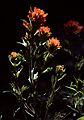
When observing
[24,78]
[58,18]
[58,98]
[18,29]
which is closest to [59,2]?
[58,18]

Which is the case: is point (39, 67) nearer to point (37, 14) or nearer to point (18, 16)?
point (37, 14)

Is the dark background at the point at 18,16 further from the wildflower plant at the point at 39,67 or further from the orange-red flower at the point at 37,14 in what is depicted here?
the orange-red flower at the point at 37,14

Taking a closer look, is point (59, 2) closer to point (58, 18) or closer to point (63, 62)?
point (58, 18)

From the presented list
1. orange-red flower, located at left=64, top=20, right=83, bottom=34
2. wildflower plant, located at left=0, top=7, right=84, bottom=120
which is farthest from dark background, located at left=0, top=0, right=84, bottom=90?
orange-red flower, located at left=64, top=20, right=83, bottom=34

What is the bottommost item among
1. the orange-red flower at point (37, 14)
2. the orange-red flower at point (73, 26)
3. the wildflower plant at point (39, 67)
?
the wildflower plant at point (39, 67)

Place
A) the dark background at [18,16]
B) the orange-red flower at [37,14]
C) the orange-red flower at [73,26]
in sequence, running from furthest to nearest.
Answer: the dark background at [18,16] → the orange-red flower at [73,26] → the orange-red flower at [37,14]

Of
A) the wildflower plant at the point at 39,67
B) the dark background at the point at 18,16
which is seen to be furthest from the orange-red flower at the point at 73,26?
the dark background at the point at 18,16

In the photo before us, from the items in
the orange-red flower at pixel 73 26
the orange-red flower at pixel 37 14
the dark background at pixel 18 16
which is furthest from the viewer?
the dark background at pixel 18 16

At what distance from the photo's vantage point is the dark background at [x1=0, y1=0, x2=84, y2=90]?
468 centimetres

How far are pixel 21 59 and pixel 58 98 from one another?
3.57ft

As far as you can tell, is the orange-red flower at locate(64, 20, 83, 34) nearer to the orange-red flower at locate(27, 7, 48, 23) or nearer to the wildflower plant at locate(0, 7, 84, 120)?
the wildflower plant at locate(0, 7, 84, 120)

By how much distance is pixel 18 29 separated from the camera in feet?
16.3

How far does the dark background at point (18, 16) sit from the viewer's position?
15.4ft

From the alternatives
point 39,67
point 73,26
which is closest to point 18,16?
point 73,26
